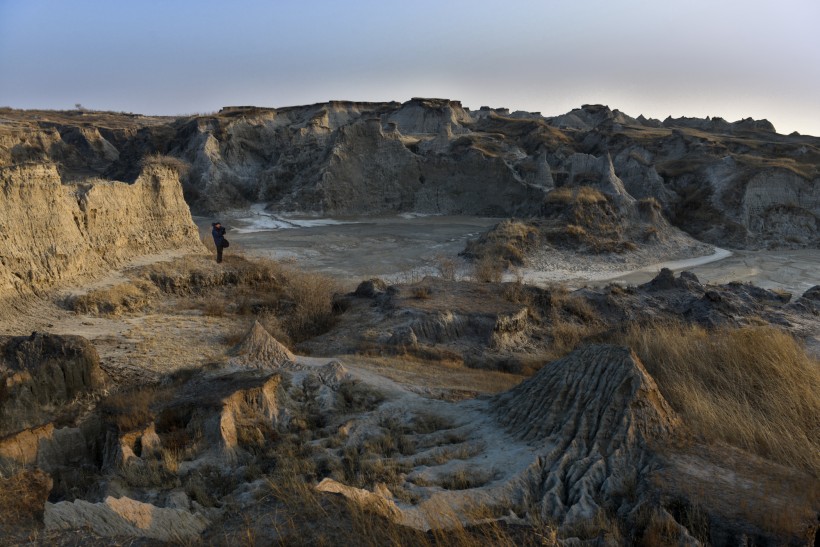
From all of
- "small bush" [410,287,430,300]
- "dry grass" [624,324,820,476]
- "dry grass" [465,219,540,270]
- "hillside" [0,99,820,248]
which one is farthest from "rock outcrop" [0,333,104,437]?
"hillside" [0,99,820,248]

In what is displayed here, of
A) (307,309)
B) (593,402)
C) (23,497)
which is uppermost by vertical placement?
(593,402)

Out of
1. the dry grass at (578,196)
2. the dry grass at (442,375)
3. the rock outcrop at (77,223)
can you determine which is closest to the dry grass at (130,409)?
the dry grass at (442,375)

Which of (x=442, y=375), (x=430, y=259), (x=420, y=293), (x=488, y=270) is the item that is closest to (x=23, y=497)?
(x=442, y=375)

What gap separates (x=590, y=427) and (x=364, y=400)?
2.64m

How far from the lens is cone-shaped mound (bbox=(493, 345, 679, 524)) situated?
4121mm

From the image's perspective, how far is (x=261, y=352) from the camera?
761cm

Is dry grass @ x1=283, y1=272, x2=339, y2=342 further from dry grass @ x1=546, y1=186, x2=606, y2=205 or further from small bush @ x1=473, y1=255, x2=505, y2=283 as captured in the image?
dry grass @ x1=546, y1=186, x2=606, y2=205

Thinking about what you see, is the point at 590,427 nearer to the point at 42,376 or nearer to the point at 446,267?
the point at 42,376

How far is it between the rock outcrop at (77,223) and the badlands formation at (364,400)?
0.05 metres

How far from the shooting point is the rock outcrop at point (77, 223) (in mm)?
10273

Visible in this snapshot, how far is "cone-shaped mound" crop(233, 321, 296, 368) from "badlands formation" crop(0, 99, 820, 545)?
0.03m

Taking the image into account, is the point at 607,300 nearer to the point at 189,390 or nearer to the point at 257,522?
the point at 189,390

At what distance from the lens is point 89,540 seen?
3.35 meters

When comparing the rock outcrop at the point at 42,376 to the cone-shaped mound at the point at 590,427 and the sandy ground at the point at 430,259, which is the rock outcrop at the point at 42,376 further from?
the sandy ground at the point at 430,259
